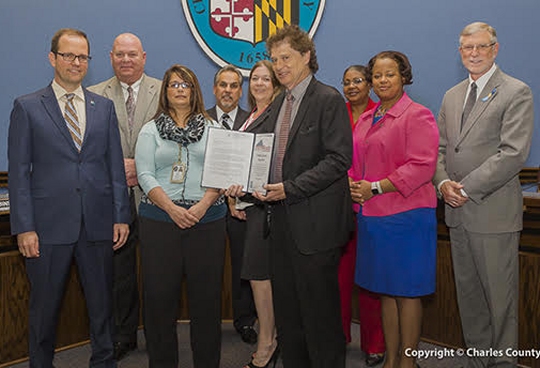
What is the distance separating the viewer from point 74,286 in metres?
3.18

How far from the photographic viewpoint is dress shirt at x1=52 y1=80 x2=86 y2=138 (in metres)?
2.36

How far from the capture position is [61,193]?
7.51ft

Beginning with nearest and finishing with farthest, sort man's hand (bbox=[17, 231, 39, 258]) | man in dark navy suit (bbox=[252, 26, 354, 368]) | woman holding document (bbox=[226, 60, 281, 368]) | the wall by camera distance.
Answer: man in dark navy suit (bbox=[252, 26, 354, 368])
man's hand (bbox=[17, 231, 39, 258])
woman holding document (bbox=[226, 60, 281, 368])
the wall

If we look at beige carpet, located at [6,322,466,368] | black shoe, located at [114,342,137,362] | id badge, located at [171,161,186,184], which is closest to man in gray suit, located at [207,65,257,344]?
beige carpet, located at [6,322,466,368]

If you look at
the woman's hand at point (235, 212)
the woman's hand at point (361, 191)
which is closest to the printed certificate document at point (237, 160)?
the woman's hand at point (361, 191)

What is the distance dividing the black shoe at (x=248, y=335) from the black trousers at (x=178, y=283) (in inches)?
31.2

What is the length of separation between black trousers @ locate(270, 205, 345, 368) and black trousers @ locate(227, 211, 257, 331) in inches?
39.0

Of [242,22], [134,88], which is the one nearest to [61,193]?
[134,88]

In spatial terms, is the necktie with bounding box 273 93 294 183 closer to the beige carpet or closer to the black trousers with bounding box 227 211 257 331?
the black trousers with bounding box 227 211 257 331

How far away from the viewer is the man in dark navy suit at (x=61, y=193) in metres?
2.25

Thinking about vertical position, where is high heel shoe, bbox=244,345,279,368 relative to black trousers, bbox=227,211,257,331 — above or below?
below

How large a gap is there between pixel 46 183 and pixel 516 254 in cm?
220

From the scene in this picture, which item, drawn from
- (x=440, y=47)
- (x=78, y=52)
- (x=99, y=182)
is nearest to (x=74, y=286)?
(x=99, y=182)

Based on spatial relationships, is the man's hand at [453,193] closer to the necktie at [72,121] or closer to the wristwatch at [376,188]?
the wristwatch at [376,188]
